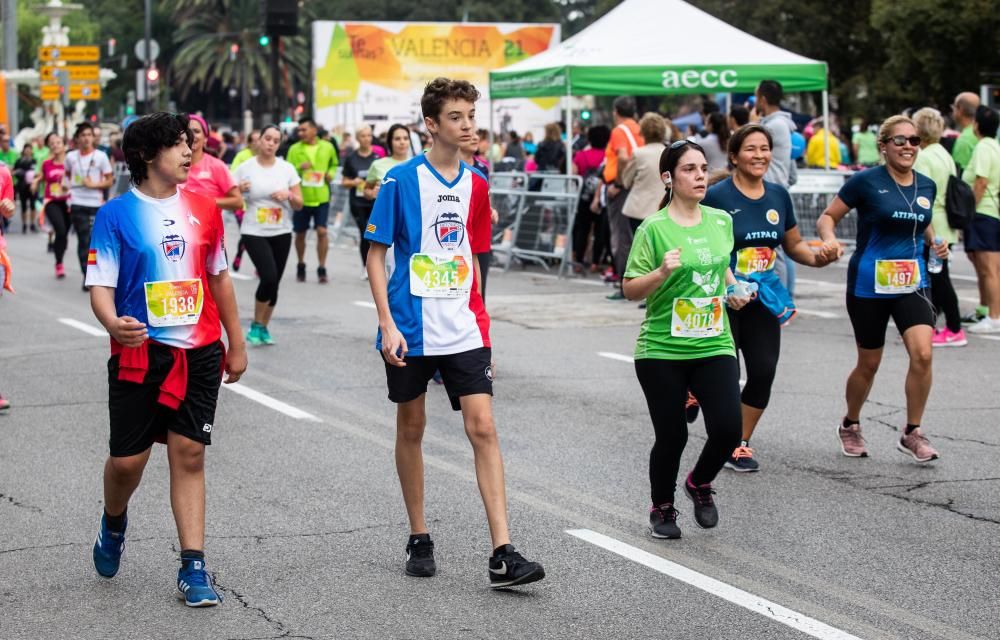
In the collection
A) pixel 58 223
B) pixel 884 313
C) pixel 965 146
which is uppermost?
pixel 965 146

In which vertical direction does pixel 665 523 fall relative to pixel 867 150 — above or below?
below

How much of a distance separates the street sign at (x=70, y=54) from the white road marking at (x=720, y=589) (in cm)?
3646

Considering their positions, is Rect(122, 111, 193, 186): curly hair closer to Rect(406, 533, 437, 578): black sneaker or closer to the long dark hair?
Rect(406, 533, 437, 578): black sneaker

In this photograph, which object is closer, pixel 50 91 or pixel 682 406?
pixel 682 406

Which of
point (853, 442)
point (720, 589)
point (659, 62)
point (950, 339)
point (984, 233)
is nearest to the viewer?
point (720, 589)

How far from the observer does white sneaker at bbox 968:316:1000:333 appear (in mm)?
12961

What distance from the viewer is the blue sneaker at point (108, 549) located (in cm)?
563

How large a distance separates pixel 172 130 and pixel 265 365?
619cm

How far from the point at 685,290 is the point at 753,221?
1.13 meters

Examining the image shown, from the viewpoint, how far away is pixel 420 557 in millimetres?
5742

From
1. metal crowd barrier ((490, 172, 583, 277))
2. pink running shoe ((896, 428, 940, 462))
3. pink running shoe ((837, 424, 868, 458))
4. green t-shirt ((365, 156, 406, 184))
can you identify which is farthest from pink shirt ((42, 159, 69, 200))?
pink running shoe ((896, 428, 940, 462))

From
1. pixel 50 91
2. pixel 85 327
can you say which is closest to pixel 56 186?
pixel 85 327

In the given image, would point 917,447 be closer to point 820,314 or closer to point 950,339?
point 950,339

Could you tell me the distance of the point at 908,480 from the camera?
7.43 meters
